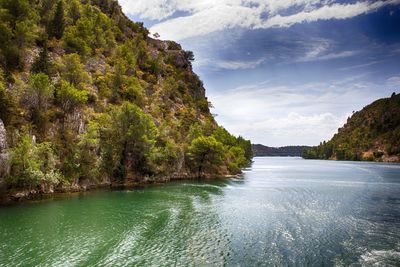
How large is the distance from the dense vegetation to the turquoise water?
1028cm

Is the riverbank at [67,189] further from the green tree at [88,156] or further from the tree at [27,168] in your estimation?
the green tree at [88,156]

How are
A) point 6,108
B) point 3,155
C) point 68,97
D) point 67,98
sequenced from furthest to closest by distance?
1. point 67,98
2. point 68,97
3. point 6,108
4. point 3,155

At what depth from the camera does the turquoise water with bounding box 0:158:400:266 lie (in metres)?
27.8

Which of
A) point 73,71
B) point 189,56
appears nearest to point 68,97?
point 73,71

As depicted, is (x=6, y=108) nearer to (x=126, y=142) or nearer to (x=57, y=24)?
(x=126, y=142)

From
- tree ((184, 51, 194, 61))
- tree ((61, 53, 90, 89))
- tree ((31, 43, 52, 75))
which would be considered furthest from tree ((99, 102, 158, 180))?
tree ((184, 51, 194, 61))

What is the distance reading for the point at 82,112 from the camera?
257 feet

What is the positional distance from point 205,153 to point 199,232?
68496 mm

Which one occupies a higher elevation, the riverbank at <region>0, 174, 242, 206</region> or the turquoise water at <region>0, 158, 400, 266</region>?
the riverbank at <region>0, 174, 242, 206</region>

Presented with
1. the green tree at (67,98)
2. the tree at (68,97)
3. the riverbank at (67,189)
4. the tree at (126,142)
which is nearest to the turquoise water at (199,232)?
the riverbank at (67,189)

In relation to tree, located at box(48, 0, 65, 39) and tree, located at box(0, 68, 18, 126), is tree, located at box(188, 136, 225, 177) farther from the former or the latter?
tree, located at box(48, 0, 65, 39)

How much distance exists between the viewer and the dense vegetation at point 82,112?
190 ft

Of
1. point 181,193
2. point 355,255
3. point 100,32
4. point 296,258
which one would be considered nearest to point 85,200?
point 181,193

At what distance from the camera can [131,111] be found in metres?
81.0
